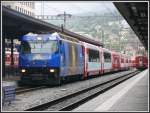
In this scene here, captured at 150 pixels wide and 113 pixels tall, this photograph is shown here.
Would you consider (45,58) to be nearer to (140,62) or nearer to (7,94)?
(7,94)

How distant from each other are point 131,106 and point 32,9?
356 feet

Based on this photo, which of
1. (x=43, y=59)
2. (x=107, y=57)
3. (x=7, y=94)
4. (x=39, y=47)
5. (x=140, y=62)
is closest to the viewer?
(x=7, y=94)

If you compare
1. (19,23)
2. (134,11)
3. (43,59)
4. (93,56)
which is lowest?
(43,59)

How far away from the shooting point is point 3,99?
14.8m

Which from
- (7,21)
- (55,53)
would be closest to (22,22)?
(7,21)

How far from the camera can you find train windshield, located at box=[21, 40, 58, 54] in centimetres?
2425

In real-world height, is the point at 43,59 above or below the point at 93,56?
below

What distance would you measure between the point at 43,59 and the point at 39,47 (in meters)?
0.82

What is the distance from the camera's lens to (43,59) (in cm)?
2405

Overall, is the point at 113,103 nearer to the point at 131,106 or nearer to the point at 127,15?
the point at 131,106

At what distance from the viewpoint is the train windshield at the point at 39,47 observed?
24.2 metres

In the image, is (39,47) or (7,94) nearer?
(7,94)

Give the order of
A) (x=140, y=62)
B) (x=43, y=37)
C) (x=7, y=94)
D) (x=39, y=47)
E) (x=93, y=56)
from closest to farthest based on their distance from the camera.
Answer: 1. (x=7, y=94)
2. (x=39, y=47)
3. (x=43, y=37)
4. (x=93, y=56)
5. (x=140, y=62)

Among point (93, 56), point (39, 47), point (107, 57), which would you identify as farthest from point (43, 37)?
point (107, 57)
